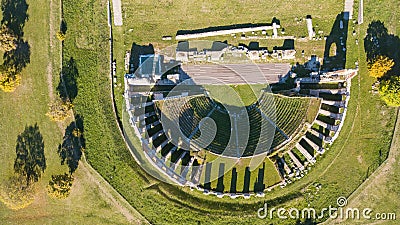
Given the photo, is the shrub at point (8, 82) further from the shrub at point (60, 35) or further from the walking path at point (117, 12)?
the walking path at point (117, 12)

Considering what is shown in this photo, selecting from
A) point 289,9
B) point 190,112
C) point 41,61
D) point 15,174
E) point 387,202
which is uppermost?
point 289,9

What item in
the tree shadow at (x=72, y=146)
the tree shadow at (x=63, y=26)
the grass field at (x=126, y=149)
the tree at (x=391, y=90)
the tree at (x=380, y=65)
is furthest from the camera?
the tree shadow at (x=63, y=26)

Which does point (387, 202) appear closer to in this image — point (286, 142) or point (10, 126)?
point (286, 142)

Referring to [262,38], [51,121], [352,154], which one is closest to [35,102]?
[51,121]

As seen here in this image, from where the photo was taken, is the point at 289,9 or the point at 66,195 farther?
the point at 289,9

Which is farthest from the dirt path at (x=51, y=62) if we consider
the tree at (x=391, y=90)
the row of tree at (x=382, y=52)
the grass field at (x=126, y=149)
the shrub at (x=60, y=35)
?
the tree at (x=391, y=90)

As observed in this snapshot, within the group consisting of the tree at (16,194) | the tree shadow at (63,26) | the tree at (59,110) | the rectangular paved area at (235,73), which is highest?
the tree shadow at (63,26)
